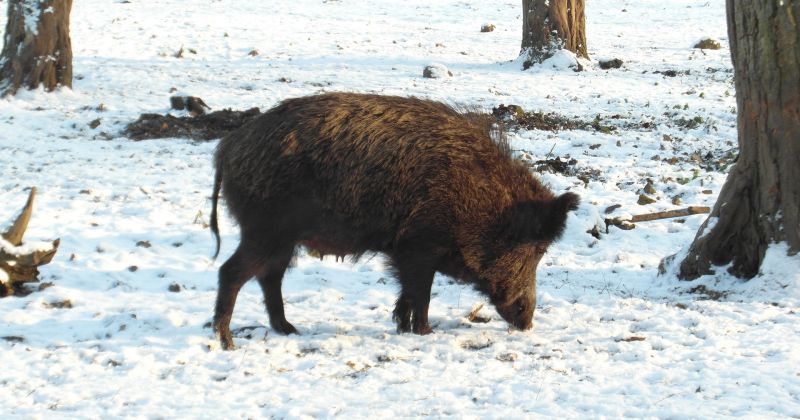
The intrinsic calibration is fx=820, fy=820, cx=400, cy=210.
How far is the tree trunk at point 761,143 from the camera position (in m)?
6.10

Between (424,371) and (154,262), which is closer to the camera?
(424,371)

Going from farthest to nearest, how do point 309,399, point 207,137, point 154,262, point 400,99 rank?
1. point 207,137
2. point 154,262
3. point 400,99
4. point 309,399

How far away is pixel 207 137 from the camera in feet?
39.2

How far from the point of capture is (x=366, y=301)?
22.5ft

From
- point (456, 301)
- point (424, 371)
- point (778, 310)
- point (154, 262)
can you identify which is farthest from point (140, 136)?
point (778, 310)

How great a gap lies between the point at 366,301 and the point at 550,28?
12.1m

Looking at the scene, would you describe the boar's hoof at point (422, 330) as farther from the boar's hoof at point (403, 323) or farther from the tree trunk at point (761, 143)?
the tree trunk at point (761, 143)

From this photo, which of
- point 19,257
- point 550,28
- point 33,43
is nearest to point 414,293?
point 19,257

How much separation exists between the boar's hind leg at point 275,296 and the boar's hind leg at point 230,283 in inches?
9.3

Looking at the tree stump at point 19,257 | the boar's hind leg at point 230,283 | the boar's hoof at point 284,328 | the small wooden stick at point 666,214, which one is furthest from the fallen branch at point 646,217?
the tree stump at point 19,257

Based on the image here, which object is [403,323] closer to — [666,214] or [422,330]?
[422,330]

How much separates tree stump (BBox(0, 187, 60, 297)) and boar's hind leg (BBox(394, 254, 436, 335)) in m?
3.03

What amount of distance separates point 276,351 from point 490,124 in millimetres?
2328

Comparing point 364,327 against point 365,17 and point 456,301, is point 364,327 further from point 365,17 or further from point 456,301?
point 365,17
